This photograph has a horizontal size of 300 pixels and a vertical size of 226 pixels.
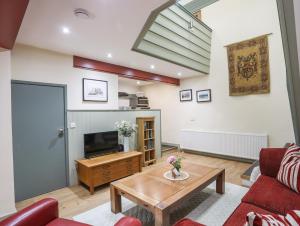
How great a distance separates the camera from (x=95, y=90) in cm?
361

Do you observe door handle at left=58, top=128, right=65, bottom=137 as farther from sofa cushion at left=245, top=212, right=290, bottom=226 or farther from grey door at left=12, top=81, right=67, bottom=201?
sofa cushion at left=245, top=212, right=290, bottom=226

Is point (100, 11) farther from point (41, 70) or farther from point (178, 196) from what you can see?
point (178, 196)

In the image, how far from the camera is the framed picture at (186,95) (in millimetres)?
5508

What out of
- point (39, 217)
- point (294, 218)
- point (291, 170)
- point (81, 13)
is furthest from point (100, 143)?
point (294, 218)

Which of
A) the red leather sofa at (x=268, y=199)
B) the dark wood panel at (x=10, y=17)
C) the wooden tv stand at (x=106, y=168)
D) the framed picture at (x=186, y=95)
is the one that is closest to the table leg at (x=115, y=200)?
the wooden tv stand at (x=106, y=168)

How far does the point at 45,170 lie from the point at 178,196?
7.79 feet

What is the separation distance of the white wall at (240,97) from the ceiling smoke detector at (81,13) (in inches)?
153

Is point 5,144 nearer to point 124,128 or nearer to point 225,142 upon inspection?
point 124,128

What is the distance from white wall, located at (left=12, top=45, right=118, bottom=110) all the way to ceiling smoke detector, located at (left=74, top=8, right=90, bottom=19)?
4.51 ft

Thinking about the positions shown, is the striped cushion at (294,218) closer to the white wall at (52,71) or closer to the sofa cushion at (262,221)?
the sofa cushion at (262,221)

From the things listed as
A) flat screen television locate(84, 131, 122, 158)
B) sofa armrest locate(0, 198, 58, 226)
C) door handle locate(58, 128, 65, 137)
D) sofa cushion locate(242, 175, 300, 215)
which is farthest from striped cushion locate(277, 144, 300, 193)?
door handle locate(58, 128, 65, 137)

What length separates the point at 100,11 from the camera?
2.02m

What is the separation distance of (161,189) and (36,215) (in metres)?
1.26

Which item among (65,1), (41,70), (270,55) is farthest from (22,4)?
(270,55)
